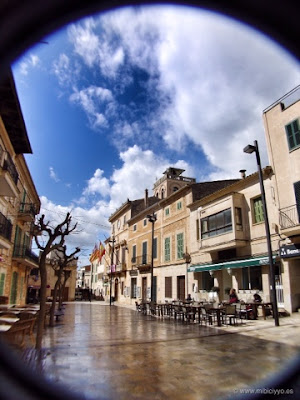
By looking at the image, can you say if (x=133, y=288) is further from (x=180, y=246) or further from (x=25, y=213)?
(x=25, y=213)

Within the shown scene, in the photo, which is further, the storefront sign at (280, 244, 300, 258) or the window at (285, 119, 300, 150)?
the window at (285, 119, 300, 150)

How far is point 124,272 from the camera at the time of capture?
3734cm

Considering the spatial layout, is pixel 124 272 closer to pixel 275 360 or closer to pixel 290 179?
pixel 290 179

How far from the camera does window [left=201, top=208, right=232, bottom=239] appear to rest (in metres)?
18.2

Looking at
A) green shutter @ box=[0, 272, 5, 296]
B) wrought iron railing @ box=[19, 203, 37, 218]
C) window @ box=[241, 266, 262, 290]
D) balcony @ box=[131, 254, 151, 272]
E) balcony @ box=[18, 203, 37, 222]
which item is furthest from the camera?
balcony @ box=[131, 254, 151, 272]

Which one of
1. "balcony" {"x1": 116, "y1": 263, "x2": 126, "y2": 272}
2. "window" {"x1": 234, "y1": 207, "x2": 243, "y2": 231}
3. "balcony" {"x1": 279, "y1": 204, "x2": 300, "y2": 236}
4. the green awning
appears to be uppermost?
"window" {"x1": 234, "y1": 207, "x2": 243, "y2": 231}

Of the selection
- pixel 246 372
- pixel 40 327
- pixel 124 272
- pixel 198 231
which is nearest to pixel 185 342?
pixel 246 372

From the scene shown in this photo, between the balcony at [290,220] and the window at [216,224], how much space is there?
3.80 m

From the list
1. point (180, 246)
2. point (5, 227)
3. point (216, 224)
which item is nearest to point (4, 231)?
point (5, 227)

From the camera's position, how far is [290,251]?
13.6 metres

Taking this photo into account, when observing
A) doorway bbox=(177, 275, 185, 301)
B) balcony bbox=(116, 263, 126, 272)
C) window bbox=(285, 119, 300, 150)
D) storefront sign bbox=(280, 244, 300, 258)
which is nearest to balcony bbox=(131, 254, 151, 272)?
balcony bbox=(116, 263, 126, 272)

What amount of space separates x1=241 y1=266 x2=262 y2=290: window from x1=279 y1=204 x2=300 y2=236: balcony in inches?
112

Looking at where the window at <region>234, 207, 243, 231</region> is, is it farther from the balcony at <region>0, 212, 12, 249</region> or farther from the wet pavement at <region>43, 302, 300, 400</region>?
the balcony at <region>0, 212, 12, 249</region>

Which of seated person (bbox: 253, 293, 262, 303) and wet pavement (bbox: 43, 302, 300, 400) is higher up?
seated person (bbox: 253, 293, 262, 303)
